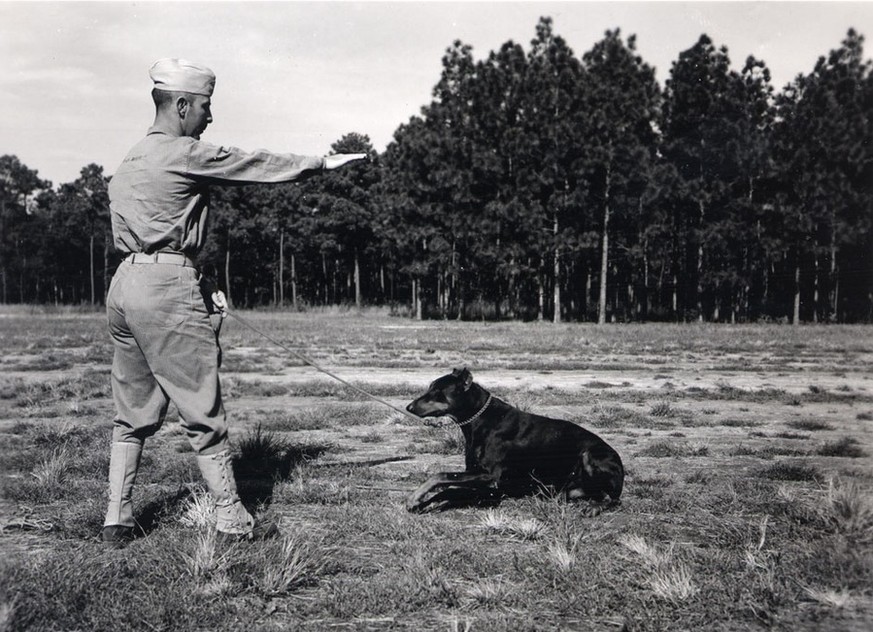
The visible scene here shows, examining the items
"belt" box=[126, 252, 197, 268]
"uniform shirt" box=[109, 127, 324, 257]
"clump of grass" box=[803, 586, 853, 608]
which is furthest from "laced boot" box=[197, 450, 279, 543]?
"clump of grass" box=[803, 586, 853, 608]

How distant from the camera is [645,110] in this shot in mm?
36406

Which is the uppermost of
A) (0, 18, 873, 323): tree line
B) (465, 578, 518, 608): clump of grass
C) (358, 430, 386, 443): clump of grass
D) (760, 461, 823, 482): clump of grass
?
(0, 18, 873, 323): tree line

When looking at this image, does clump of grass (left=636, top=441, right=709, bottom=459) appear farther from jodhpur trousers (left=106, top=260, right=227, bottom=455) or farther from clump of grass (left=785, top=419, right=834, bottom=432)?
jodhpur trousers (left=106, top=260, right=227, bottom=455)

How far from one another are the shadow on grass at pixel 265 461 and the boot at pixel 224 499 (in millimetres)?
972

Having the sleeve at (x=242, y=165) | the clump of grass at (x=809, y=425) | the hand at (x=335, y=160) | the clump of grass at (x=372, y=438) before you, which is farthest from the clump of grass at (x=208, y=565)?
the clump of grass at (x=809, y=425)

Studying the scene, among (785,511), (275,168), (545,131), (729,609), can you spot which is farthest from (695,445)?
(545,131)

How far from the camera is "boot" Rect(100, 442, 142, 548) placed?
359cm

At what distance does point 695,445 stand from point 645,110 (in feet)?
110

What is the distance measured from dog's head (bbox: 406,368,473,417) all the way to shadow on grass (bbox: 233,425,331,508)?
4.15ft

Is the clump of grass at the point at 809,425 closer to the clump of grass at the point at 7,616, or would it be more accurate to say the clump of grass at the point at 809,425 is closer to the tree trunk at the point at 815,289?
the clump of grass at the point at 7,616

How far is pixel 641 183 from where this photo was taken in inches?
1407

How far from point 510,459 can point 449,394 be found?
639 mm

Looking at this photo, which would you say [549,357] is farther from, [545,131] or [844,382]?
[545,131]

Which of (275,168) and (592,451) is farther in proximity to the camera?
(592,451)
